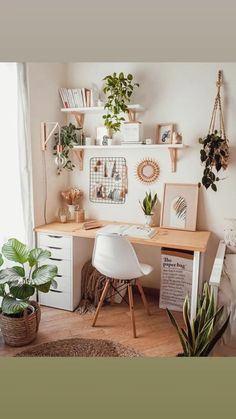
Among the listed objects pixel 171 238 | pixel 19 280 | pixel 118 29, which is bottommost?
pixel 19 280

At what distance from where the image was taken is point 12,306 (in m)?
2.13

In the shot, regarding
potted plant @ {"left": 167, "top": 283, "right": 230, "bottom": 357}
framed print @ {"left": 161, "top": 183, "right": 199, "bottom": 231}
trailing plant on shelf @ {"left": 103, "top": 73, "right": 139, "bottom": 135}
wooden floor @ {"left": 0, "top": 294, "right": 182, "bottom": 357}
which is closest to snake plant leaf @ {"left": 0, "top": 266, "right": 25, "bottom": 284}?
wooden floor @ {"left": 0, "top": 294, "right": 182, "bottom": 357}

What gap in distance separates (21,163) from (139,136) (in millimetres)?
1050

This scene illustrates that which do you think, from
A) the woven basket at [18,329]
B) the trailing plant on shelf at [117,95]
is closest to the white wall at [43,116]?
the trailing plant on shelf at [117,95]

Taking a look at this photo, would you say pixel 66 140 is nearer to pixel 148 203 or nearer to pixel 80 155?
pixel 80 155

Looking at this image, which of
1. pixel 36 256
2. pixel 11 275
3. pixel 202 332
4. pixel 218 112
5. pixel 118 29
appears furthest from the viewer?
pixel 218 112

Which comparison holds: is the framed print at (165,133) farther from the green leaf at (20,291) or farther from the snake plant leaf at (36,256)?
the green leaf at (20,291)

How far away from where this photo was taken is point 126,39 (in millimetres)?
774

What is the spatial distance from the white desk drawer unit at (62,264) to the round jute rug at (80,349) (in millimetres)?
492

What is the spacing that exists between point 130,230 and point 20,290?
104cm

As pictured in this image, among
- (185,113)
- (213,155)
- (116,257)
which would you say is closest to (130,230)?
(116,257)

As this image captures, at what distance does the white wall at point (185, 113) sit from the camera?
269 centimetres

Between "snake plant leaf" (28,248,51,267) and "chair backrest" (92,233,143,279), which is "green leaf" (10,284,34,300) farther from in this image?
"chair backrest" (92,233,143,279)

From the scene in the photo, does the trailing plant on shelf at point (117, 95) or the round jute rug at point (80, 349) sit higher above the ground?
the trailing plant on shelf at point (117, 95)
